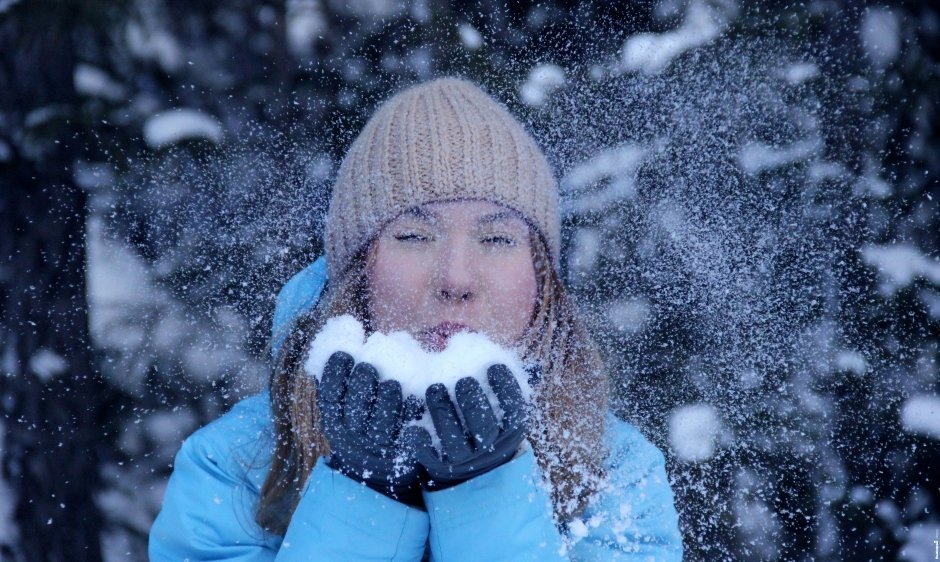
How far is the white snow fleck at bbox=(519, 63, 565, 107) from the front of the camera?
187 centimetres

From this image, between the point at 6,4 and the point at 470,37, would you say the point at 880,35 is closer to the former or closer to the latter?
the point at 470,37

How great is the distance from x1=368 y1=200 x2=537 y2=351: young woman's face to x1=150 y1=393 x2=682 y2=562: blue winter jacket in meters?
0.26

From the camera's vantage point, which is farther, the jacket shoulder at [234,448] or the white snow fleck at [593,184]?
the white snow fleck at [593,184]

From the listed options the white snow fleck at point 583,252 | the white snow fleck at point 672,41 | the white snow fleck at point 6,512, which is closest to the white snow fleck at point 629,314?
the white snow fleck at point 583,252

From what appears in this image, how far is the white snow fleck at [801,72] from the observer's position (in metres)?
1.90

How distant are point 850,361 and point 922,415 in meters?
0.30

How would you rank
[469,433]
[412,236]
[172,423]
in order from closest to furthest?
1. [469,433]
2. [412,236]
3. [172,423]

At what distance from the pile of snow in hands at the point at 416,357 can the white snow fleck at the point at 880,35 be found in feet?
4.94

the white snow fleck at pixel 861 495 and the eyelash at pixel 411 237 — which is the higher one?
the eyelash at pixel 411 237

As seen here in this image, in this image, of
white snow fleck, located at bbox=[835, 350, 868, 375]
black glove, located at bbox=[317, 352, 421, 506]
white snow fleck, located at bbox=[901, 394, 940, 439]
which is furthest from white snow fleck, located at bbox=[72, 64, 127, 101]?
white snow fleck, located at bbox=[901, 394, 940, 439]

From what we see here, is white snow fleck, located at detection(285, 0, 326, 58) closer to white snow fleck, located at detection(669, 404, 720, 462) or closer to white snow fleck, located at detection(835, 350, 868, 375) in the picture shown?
white snow fleck, located at detection(669, 404, 720, 462)

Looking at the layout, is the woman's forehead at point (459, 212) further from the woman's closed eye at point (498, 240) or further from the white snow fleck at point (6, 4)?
the white snow fleck at point (6, 4)

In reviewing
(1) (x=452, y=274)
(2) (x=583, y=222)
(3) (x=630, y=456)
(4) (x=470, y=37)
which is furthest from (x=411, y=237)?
(4) (x=470, y=37)

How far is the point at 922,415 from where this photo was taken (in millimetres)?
1944
